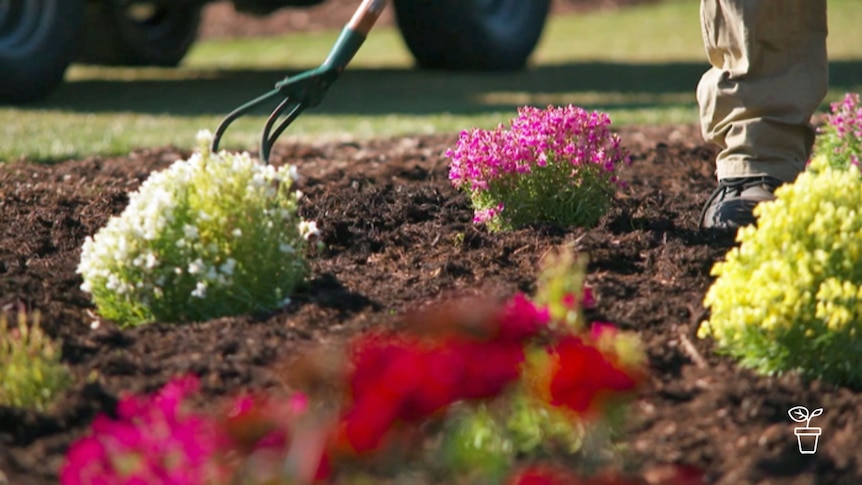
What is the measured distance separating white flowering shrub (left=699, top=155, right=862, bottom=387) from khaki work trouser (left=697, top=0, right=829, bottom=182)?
1.25m

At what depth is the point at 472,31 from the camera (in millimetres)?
10047

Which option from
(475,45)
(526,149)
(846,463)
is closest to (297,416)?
(846,463)

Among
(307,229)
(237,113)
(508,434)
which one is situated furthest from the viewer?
(237,113)

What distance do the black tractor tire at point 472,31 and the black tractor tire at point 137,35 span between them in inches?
76.5

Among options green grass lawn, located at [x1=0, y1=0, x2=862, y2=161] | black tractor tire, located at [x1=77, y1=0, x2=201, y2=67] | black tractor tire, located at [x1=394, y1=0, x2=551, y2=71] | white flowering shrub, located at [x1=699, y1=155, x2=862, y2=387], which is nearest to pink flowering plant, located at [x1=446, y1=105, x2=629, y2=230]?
white flowering shrub, located at [x1=699, y1=155, x2=862, y2=387]

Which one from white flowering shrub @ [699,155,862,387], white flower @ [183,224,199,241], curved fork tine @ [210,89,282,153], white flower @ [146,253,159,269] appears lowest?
white flowering shrub @ [699,155,862,387]

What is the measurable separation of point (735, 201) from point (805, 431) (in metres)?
1.53

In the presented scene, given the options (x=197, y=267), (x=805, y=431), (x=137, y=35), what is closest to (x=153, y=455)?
(x=197, y=267)

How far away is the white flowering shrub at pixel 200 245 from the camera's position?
316 cm

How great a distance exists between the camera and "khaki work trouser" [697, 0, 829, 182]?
4211 mm

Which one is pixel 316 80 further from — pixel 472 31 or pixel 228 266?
pixel 472 31

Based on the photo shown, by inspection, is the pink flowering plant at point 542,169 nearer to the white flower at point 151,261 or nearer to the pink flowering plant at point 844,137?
the pink flowering plant at point 844,137

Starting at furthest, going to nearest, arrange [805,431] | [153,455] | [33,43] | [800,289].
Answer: [33,43]
[800,289]
[805,431]
[153,455]

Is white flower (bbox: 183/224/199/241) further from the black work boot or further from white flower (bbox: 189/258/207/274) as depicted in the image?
the black work boot
